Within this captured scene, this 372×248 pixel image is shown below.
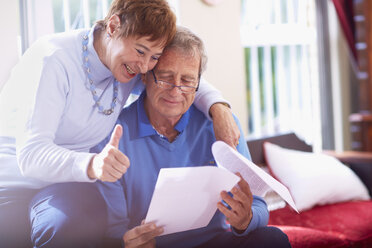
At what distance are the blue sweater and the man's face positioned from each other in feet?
0.06

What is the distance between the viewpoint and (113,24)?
0.58m

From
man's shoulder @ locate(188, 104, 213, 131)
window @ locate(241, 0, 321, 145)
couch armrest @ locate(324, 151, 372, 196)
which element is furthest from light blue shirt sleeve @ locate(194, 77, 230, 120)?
couch armrest @ locate(324, 151, 372, 196)

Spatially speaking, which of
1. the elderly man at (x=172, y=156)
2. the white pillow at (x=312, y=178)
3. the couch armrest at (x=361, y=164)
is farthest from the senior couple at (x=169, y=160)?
the couch armrest at (x=361, y=164)

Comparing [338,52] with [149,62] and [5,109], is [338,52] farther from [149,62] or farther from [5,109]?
[5,109]

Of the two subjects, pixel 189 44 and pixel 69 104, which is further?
pixel 189 44

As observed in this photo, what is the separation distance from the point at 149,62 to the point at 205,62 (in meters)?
0.14

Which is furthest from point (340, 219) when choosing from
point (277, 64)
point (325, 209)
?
point (277, 64)

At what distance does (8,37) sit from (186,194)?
35 cm

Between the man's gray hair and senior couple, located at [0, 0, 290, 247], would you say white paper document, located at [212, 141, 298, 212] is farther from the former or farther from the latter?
the man's gray hair

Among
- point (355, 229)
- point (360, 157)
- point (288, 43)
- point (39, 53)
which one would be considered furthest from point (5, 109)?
point (360, 157)

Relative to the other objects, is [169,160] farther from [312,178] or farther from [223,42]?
[312,178]

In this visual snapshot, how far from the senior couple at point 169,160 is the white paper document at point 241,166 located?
3 cm

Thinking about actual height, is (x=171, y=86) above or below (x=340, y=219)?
above

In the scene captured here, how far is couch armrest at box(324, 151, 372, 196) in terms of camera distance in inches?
64.9
